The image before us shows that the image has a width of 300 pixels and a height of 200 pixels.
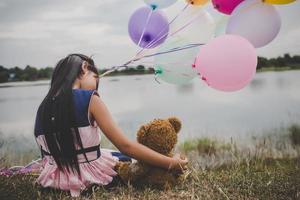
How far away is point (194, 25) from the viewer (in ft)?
9.46

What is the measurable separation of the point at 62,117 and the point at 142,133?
0.40 metres

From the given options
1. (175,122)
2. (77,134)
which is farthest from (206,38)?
(77,134)

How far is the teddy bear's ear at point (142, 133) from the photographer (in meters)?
2.33

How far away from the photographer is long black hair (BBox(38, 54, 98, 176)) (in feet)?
7.36

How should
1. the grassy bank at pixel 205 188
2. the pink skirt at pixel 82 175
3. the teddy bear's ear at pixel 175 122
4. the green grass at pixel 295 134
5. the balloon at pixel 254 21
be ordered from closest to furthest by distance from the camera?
the grassy bank at pixel 205 188 → the pink skirt at pixel 82 175 → the teddy bear's ear at pixel 175 122 → the balloon at pixel 254 21 → the green grass at pixel 295 134

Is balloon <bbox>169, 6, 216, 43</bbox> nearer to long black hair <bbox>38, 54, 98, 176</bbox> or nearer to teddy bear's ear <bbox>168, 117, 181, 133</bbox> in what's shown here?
teddy bear's ear <bbox>168, 117, 181, 133</bbox>

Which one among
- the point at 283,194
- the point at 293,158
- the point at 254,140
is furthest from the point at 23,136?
the point at 283,194

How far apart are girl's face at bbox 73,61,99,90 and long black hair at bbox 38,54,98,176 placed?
22 millimetres

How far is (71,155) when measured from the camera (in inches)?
89.7

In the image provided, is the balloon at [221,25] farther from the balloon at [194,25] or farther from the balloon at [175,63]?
the balloon at [175,63]

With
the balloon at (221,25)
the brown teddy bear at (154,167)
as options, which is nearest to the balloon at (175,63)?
the balloon at (221,25)

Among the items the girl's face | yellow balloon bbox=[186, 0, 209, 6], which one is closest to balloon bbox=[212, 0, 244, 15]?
yellow balloon bbox=[186, 0, 209, 6]

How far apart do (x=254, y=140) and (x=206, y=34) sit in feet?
7.07

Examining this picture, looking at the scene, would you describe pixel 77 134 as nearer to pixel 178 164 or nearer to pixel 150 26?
pixel 178 164
